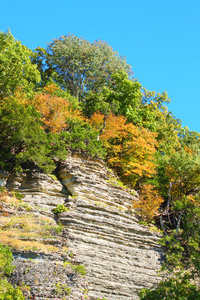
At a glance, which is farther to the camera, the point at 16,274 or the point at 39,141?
the point at 39,141

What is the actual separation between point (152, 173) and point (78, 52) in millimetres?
20899

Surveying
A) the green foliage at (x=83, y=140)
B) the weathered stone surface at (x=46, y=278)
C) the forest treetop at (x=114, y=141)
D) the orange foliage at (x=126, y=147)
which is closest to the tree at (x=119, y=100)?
the forest treetop at (x=114, y=141)

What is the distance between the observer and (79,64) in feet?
132

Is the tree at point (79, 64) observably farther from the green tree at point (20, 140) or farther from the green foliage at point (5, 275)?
the green foliage at point (5, 275)

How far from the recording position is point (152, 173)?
2622 centimetres

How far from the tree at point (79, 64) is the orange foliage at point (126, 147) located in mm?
12411

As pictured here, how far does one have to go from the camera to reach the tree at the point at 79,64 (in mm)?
40031

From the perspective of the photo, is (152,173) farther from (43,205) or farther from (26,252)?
(26,252)

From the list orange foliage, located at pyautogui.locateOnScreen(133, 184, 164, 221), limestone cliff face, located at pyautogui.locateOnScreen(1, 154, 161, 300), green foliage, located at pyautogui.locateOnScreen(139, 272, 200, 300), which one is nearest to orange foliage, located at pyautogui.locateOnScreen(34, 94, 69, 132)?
limestone cliff face, located at pyautogui.locateOnScreen(1, 154, 161, 300)

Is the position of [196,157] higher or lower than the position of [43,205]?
higher

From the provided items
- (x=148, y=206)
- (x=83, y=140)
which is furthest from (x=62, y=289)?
(x=83, y=140)

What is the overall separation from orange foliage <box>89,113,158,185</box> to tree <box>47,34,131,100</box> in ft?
40.7

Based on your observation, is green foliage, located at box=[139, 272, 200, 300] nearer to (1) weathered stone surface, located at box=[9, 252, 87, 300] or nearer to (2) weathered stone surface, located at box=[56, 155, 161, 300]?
(2) weathered stone surface, located at box=[56, 155, 161, 300]

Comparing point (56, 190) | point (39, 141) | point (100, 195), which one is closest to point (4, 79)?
point (39, 141)
